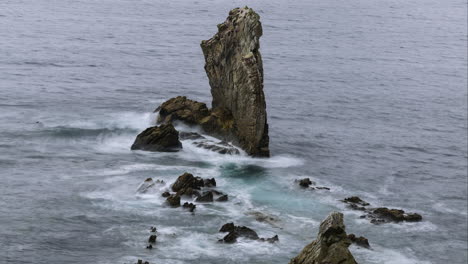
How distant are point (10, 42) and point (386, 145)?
77.5 metres

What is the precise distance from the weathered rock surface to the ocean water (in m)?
1.64

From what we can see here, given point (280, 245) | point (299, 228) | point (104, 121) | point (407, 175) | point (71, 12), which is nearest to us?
point (280, 245)

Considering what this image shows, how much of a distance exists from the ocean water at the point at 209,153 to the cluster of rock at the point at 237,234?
2.78ft

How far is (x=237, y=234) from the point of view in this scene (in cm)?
6381

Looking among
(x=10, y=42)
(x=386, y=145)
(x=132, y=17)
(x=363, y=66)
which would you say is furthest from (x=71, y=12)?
(x=386, y=145)

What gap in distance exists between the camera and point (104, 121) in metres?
95.9

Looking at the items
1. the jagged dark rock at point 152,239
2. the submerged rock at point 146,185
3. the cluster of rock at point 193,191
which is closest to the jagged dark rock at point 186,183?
the cluster of rock at point 193,191

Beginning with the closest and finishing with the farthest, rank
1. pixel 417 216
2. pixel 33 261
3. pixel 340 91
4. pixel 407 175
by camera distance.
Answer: pixel 33 261, pixel 417 216, pixel 407 175, pixel 340 91

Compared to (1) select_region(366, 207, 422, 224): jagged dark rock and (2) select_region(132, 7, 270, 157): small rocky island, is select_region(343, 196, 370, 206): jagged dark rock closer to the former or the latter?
(1) select_region(366, 207, 422, 224): jagged dark rock

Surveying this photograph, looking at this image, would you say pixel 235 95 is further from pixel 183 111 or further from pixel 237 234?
pixel 237 234

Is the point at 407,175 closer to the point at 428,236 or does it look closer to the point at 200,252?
the point at 428,236

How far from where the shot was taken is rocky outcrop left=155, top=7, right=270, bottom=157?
279 feet

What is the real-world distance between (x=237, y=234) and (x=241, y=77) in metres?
26.4

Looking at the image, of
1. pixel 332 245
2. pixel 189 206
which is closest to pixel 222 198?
pixel 189 206
